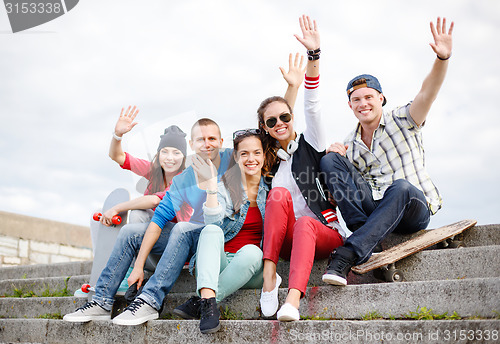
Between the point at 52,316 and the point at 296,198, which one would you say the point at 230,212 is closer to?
the point at 296,198

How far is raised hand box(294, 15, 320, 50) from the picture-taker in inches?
124

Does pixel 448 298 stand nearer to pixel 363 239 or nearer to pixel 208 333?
pixel 363 239

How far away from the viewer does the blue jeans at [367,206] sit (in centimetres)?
253

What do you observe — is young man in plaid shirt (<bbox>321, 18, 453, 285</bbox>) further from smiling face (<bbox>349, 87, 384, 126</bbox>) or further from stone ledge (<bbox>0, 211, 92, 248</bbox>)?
stone ledge (<bbox>0, 211, 92, 248</bbox>)

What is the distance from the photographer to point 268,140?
Answer: 3150 mm

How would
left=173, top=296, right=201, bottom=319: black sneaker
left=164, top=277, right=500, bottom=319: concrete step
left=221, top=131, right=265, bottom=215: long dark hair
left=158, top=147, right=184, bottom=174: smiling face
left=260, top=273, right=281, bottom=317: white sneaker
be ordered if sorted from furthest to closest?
left=158, top=147, right=184, bottom=174: smiling face → left=221, top=131, right=265, bottom=215: long dark hair → left=173, top=296, right=201, bottom=319: black sneaker → left=260, top=273, right=281, bottom=317: white sneaker → left=164, top=277, right=500, bottom=319: concrete step

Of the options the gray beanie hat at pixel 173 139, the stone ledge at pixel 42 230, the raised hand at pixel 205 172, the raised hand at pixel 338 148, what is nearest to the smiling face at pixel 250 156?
the raised hand at pixel 205 172

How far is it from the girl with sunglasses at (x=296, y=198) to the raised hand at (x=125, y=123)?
3.72 feet

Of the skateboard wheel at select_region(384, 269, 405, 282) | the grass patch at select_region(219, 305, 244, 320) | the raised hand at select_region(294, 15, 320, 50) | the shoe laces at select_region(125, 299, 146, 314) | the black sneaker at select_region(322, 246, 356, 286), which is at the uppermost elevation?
the raised hand at select_region(294, 15, 320, 50)

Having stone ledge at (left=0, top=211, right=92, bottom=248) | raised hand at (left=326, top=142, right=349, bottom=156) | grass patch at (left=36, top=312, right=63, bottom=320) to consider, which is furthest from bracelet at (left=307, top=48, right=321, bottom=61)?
stone ledge at (left=0, top=211, right=92, bottom=248)

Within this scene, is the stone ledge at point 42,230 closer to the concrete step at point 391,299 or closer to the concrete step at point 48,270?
the concrete step at point 48,270

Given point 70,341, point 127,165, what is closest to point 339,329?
point 70,341

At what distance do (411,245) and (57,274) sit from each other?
4162 mm

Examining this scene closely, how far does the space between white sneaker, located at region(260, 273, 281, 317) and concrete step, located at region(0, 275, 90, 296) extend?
2230mm
